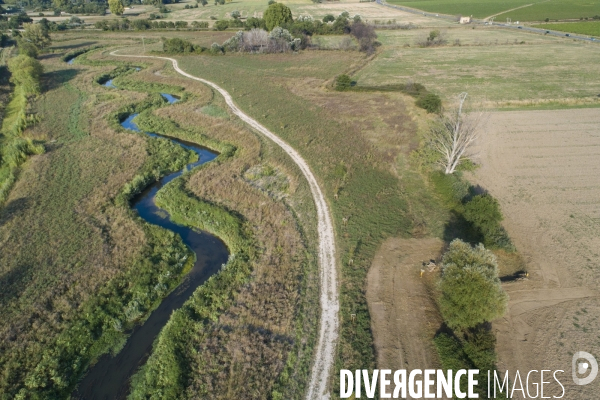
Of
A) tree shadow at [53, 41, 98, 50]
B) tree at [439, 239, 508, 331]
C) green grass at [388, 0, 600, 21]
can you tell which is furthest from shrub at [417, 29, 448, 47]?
tree shadow at [53, 41, 98, 50]

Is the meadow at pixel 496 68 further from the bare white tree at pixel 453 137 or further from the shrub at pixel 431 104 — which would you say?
the bare white tree at pixel 453 137

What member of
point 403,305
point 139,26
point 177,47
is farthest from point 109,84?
point 403,305

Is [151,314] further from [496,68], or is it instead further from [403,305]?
[496,68]

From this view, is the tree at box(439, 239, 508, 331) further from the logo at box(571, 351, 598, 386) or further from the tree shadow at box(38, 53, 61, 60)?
the tree shadow at box(38, 53, 61, 60)

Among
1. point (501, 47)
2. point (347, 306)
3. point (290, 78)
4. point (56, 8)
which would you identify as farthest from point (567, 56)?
point (56, 8)

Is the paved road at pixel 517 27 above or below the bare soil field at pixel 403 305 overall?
above

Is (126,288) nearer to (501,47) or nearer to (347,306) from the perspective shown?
(347,306)

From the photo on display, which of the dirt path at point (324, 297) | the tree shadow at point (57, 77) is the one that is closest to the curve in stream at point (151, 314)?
the dirt path at point (324, 297)
